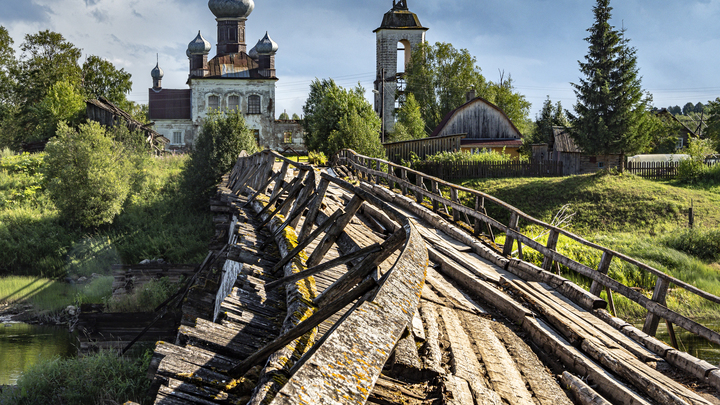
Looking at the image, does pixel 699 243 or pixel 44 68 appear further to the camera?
pixel 44 68

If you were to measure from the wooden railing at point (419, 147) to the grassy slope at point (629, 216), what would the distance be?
5.27 meters

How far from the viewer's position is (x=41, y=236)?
93.7 ft

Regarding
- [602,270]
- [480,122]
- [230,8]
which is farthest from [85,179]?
[230,8]

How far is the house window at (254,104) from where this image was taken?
54844 millimetres

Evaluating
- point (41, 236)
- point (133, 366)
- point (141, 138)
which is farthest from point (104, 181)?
point (133, 366)

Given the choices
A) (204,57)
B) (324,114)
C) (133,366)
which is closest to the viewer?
(133,366)

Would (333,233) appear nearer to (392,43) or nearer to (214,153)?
(214,153)

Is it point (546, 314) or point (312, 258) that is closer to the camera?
point (312, 258)

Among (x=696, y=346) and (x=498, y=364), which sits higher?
(x=498, y=364)

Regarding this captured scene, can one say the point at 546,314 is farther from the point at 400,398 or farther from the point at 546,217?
the point at 546,217

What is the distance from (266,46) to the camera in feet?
179

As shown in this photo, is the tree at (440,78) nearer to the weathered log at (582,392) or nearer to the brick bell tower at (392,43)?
the brick bell tower at (392,43)

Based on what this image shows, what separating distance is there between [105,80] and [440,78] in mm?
40976

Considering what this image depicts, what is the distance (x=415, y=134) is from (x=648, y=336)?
1786 inches
